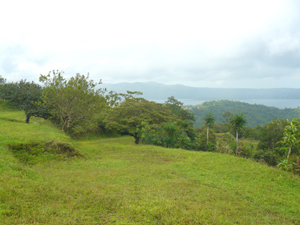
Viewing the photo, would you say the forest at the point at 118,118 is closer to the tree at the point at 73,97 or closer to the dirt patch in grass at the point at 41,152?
the tree at the point at 73,97

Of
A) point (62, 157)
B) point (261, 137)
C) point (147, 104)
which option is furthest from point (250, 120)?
point (62, 157)

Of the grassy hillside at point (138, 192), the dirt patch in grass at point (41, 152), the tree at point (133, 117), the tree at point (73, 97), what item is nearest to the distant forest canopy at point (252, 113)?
the tree at point (133, 117)

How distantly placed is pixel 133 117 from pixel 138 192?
1813 centimetres

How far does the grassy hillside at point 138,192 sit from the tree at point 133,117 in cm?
1190

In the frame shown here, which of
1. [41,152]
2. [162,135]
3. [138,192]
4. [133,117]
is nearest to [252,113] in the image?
[162,135]

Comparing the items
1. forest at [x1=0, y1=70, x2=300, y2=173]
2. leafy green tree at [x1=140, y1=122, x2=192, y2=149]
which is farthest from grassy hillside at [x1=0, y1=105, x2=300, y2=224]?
leafy green tree at [x1=140, y1=122, x2=192, y2=149]

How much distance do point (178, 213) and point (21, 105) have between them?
20.5 m

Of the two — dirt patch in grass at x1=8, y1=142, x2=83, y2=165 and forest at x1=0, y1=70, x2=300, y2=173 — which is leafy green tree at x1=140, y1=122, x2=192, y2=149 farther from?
dirt patch in grass at x1=8, y1=142, x2=83, y2=165

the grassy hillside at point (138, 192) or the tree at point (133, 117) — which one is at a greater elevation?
the tree at point (133, 117)

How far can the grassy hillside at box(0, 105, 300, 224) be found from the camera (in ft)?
18.4

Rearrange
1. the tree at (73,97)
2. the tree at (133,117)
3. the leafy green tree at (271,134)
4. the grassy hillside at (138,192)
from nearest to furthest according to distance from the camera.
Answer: the grassy hillside at (138,192) < the tree at (73,97) < the tree at (133,117) < the leafy green tree at (271,134)

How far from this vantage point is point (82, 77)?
66.2ft

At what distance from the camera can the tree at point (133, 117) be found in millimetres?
25453

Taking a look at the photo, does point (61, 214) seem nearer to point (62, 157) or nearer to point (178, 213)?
point (178, 213)
